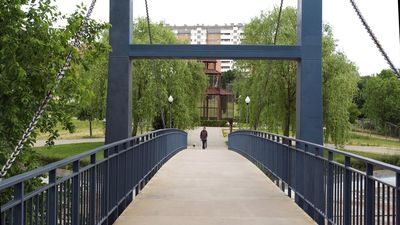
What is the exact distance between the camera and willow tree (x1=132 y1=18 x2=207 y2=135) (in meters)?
34.7

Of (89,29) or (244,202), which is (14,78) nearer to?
(89,29)

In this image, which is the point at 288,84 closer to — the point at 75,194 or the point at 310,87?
the point at 310,87

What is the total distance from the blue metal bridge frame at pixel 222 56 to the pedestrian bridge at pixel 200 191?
0.70m

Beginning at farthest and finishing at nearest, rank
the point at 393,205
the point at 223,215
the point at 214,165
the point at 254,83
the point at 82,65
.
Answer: the point at 254,83 < the point at 214,165 < the point at 82,65 < the point at 223,215 < the point at 393,205

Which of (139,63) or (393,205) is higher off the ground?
(139,63)

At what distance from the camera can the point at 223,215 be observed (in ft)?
25.3

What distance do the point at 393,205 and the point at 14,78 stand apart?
534cm

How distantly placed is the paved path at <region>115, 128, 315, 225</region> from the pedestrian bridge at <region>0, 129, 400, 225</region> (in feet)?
0.04

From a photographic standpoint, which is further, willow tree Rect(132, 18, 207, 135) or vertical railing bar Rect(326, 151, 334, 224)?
willow tree Rect(132, 18, 207, 135)

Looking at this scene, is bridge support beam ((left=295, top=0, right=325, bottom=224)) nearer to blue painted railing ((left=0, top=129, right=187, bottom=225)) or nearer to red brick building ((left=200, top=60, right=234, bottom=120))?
blue painted railing ((left=0, top=129, right=187, bottom=225))

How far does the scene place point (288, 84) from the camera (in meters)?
31.6

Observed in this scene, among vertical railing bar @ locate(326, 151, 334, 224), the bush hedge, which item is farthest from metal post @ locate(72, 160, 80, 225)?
the bush hedge

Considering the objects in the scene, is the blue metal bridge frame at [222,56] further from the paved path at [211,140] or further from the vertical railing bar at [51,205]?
the paved path at [211,140]

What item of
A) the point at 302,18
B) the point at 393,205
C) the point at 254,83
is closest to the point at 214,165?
the point at 302,18
